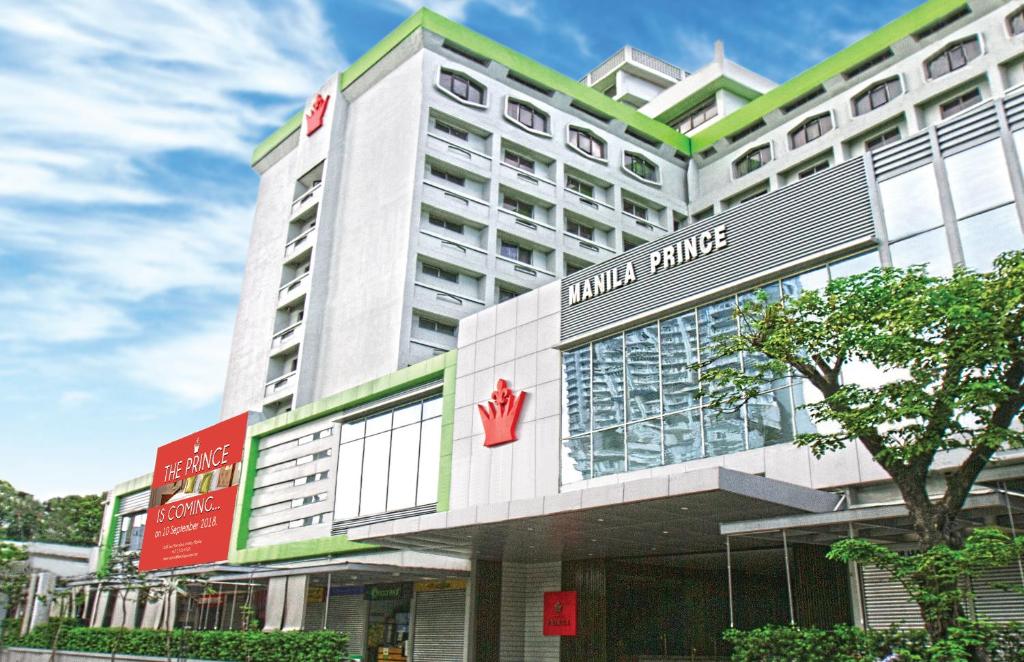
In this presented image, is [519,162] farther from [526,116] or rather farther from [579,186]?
[579,186]

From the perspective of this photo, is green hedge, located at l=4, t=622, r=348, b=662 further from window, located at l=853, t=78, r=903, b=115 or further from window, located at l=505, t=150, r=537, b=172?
window, located at l=853, t=78, r=903, b=115

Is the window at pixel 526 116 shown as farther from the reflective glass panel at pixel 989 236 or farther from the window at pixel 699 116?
the reflective glass panel at pixel 989 236

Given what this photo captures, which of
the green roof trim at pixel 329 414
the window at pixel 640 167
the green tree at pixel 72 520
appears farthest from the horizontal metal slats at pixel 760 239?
the green tree at pixel 72 520

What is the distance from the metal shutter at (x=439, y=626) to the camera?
29141mm

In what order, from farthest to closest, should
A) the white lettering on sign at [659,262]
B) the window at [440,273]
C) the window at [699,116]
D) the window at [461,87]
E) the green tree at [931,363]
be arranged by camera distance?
the window at [699,116]
the window at [461,87]
the window at [440,273]
the white lettering on sign at [659,262]
the green tree at [931,363]

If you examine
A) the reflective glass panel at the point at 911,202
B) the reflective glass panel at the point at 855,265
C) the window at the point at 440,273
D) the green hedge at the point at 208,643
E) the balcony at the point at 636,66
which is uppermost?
the balcony at the point at 636,66

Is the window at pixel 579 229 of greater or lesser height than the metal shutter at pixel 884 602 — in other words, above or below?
above

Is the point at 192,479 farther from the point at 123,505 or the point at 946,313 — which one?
the point at 946,313

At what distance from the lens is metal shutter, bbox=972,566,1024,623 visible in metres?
16.7

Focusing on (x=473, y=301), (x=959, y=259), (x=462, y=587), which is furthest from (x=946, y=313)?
(x=473, y=301)

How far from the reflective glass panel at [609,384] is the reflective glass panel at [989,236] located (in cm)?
968

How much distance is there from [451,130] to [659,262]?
931 inches

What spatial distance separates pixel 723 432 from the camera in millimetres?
21859

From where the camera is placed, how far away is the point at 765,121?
160 feet
